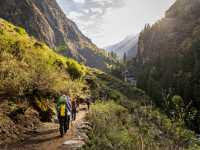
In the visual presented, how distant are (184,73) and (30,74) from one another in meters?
81.3

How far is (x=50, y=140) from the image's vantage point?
9.68 m

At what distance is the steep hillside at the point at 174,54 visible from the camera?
261 feet

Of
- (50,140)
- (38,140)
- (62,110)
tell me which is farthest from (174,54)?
(38,140)

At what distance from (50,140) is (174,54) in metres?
107

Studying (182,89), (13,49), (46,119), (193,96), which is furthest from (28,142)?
(182,89)

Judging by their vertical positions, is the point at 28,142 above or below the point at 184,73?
below

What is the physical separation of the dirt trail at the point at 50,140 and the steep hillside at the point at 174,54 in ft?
173

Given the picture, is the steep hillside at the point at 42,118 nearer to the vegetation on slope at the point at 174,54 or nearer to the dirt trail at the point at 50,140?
the dirt trail at the point at 50,140

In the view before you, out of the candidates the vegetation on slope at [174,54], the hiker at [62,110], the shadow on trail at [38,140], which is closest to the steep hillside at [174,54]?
the vegetation on slope at [174,54]

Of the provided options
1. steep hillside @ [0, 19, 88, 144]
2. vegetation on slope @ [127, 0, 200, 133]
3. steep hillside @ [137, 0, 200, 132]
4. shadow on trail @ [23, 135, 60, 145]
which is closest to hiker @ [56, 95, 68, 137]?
shadow on trail @ [23, 135, 60, 145]

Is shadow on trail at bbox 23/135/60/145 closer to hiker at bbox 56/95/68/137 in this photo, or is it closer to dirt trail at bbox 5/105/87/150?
dirt trail at bbox 5/105/87/150

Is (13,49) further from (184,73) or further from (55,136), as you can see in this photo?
(184,73)

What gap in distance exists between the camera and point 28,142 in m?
9.38

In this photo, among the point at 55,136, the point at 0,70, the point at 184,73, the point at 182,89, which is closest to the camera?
the point at 55,136
